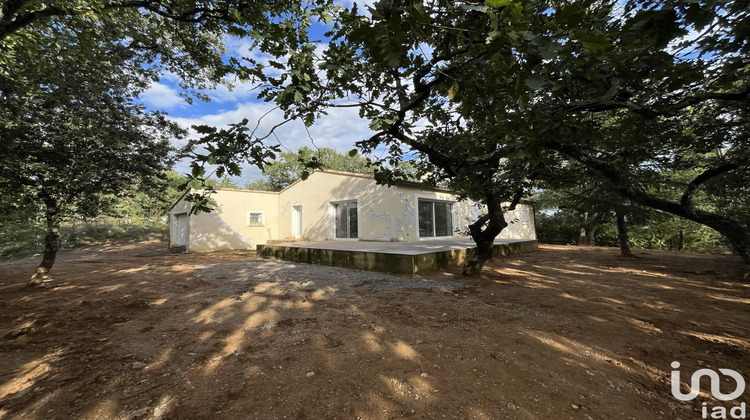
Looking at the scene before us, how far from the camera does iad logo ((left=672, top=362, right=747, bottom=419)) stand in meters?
1.77

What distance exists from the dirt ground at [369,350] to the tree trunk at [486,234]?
0.97 m

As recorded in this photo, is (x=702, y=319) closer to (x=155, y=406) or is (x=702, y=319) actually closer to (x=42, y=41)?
(x=155, y=406)

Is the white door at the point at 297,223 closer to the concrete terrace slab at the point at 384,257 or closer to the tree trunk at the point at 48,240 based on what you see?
the concrete terrace slab at the point at 384,257

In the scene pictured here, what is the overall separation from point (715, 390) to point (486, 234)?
420cm

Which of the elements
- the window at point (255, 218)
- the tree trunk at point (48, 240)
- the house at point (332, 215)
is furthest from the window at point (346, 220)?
the tree trunk at point (48, 240)

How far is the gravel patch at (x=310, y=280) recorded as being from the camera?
529 cm

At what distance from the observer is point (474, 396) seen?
1921 mm

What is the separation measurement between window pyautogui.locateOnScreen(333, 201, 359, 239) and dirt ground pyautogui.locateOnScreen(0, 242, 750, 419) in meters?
7.03

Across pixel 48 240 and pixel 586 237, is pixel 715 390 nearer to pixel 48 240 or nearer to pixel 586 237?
pixel 48 240

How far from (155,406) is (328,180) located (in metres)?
11.7

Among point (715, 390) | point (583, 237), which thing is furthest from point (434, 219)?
point (583, 237)

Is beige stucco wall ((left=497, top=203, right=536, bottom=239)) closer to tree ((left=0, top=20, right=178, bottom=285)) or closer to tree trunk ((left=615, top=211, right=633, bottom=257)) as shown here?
tree trunk ((left=615, top=211, right=633, bottom=257))

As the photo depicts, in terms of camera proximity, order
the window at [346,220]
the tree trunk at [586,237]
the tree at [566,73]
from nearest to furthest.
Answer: the tree at [566,73]
the window at [346,220]
the tree trunk at [586,237]

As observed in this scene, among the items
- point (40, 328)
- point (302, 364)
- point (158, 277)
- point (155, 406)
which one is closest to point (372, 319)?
point (302, 364)
